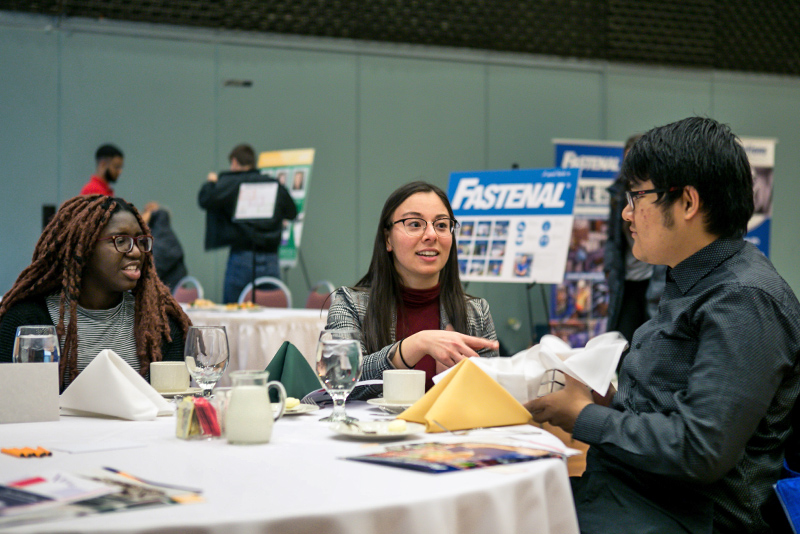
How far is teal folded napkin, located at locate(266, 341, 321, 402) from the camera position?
5.56 feet

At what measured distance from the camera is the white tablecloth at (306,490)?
0.88m

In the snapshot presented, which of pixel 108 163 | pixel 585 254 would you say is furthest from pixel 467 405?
pixel 585 254

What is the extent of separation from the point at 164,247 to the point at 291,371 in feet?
16.4

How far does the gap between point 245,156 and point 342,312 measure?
15.1 ft

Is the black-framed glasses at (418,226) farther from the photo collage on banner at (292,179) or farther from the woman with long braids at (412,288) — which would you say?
the photo collage on banner at (292,179)

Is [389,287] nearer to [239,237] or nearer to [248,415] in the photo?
[248,415]

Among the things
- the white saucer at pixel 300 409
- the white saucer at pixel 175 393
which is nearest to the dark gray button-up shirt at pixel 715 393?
the white saucer at pixel 300 409

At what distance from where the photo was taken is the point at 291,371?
67.5 inches

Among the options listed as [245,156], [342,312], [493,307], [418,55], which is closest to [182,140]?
[245,156]

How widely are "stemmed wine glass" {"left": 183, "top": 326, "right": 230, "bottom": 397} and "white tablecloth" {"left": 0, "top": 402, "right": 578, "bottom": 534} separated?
0.67 feet

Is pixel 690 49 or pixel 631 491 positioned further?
pixel 690 49

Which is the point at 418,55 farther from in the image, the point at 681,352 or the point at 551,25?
the point at 681,352

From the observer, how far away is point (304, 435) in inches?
52.8

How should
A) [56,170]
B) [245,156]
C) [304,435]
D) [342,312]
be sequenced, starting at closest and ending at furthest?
[304,435]
[342,312]
[245,156]
[56,170]
